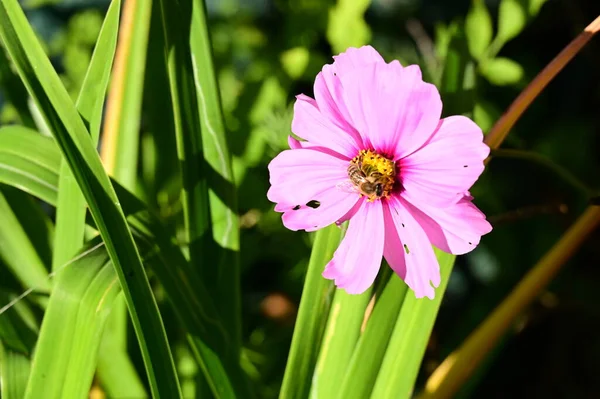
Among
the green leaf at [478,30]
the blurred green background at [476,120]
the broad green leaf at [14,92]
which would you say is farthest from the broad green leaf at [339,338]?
the broad green leaf at [14,92]

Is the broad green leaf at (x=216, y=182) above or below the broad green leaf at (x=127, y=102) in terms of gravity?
below

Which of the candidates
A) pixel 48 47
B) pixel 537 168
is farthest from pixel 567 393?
pixel 48 47

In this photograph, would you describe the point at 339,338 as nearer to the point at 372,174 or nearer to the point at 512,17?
the point at 372,174

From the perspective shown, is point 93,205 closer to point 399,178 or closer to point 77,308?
point 77,308

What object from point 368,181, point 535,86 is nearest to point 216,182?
point 368,181

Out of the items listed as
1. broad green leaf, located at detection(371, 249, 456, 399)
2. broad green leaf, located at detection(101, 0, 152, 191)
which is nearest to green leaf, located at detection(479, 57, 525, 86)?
broad green leaf, located at detection(371, 249, 456, 399)

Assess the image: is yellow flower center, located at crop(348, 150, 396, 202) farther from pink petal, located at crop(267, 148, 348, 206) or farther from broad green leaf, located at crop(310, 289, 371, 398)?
broad green leaf, located at crop(310, 289, 371, 398)

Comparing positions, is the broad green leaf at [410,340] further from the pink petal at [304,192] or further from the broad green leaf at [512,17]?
the broad green leaf at [512,17]
